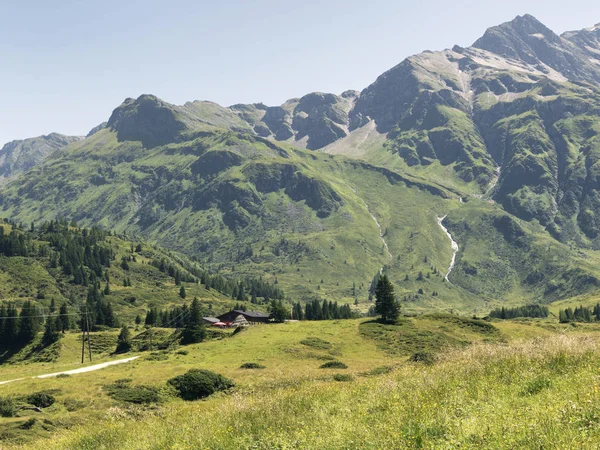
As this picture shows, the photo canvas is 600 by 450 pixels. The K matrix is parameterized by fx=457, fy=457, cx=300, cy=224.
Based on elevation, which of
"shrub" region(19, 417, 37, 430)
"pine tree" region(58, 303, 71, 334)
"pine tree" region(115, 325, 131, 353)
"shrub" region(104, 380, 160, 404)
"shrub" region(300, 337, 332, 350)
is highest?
"shrub" region(19, 417, 37, 430)

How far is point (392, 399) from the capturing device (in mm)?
15133

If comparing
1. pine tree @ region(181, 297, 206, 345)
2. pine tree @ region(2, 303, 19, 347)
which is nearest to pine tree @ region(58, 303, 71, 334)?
pine tree @ region(2, 303, 19, 347)

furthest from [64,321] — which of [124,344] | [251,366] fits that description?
[251,366]

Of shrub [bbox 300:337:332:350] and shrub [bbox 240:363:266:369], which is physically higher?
shrub [bbox 240:363:266:369]

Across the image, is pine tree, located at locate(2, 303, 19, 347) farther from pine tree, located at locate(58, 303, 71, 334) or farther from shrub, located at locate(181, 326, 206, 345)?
shrub, located at locate(181, 326, 206, 345)

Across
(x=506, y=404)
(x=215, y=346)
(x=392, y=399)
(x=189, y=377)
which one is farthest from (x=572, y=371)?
(x=215, y=346)

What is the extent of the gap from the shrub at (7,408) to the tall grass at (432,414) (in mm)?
24146

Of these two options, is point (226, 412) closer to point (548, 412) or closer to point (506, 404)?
point (506, 404)

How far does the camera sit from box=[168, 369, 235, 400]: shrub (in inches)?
A: 1690

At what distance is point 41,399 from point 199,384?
14420 mm

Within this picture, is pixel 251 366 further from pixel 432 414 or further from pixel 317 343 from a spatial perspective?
pixel 432 414

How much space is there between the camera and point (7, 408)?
37656 mm

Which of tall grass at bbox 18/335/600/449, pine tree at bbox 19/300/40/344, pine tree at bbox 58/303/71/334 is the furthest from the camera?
pine tree at bbox 58/303/71/334

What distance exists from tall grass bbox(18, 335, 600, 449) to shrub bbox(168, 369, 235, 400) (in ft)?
78.2
